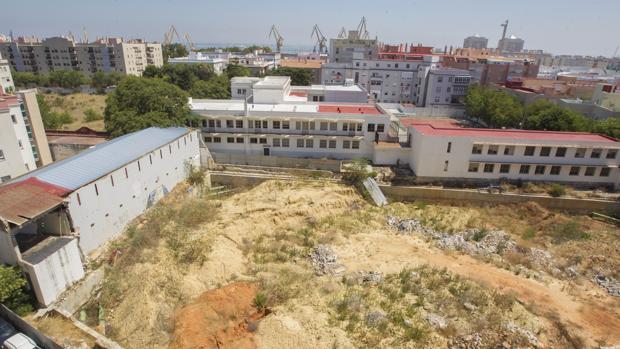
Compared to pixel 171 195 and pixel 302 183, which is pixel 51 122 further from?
pixel 302 183

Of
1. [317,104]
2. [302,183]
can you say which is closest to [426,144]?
[302,183]

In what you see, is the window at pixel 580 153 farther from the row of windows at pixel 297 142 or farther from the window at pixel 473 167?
the row of windows at pixel 297 142

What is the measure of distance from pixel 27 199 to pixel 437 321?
22426mm

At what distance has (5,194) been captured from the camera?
1808 cm

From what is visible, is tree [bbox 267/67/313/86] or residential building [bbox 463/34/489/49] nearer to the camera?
tree [bbox 267/67/313/86]

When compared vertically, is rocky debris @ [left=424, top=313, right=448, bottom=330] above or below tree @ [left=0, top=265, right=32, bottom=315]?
below

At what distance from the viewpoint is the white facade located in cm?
2652

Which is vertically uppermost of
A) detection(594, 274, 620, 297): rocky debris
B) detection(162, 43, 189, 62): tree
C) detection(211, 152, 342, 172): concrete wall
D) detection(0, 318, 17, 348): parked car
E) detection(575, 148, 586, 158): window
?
detection(162, 43, 189, 62): tree

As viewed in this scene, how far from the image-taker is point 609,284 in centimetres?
2211

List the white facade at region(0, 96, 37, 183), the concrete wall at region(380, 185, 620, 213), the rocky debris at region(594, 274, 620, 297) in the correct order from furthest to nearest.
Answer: the concrete wall at region(380, 185, 620, 213) < the white facade at region(0, 96, 37, 183) < the rocky debris at region(594, 274, 620, 297)

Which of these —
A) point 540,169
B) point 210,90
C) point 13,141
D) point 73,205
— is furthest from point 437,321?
point 210,90

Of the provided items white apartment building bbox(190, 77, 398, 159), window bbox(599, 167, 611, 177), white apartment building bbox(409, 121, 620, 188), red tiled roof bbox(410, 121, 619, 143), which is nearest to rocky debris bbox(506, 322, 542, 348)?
white apartment building bbox(409, 121, 620, 188)

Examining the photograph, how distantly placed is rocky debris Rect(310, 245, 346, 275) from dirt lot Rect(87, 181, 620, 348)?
0.47ft

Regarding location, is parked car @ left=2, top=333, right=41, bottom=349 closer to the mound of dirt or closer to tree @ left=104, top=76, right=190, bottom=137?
the mound of dirt
